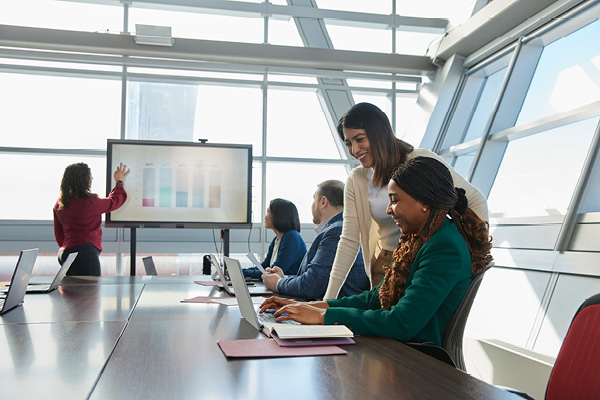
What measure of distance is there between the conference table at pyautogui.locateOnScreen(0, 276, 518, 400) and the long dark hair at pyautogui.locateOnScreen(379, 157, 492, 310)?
39 cm

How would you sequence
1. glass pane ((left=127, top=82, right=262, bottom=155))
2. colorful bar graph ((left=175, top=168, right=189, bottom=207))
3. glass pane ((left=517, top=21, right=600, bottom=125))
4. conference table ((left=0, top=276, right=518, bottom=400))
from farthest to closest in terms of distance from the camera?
glass pane ((left=127, top=82, right=262, bottom=155)) < colorful bar graph ((left=175, top=168, right=189, bottom=207)) < glass pane ((left=517, top=21, right=600, bottom=125)) < conference table ((left=0, top=276, right=518, bottom=400))

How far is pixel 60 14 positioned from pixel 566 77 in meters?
5.43

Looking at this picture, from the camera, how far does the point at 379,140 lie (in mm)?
2518

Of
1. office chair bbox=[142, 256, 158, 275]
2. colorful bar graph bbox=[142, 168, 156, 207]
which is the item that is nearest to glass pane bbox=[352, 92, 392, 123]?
colorful bar graph bbox=[142, 168, 156, 207]

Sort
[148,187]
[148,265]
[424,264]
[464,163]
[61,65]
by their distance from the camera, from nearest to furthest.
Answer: [424,264], [148,265], [148,187], [464,163], [61,65]

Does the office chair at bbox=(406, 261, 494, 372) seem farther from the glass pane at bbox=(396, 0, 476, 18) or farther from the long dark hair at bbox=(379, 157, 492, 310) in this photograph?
the glass pane at bbox=(396, 0, 476, 18)

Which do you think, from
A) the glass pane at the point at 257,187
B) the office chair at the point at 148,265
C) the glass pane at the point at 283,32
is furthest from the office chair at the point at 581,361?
the glass pane at the point at 283,32

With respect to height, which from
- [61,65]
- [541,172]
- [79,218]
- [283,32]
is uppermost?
[283,32]

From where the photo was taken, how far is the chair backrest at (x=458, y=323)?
1.77 meters

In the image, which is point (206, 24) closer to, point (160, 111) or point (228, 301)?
point (160, 111)

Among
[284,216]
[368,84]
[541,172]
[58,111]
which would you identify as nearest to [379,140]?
[284,216]

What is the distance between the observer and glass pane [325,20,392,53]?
6.89 meters

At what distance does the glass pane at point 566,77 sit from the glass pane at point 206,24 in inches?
126

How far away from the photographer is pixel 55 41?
5824 millimetres
